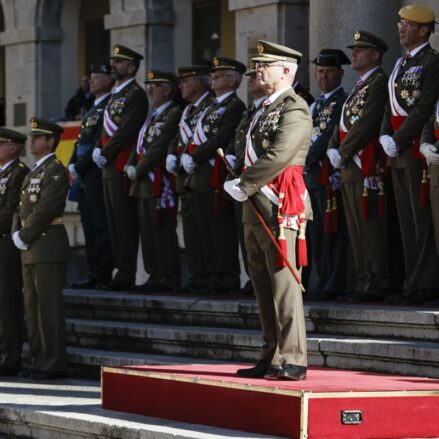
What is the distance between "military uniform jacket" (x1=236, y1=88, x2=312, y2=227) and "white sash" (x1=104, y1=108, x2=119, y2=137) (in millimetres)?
4672

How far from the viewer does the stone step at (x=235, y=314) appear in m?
10.5

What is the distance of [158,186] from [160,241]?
479 millimetres

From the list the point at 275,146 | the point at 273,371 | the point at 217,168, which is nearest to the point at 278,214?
the point at 275,146

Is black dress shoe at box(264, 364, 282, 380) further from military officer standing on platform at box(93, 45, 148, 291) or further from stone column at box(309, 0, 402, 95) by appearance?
military officer standing on platform at box(93, 45, 148, 291)

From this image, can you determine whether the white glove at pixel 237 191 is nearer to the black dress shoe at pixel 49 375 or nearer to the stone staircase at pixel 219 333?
the stone staircase at pixel 219 333

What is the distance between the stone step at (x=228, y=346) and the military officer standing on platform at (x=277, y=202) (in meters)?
1.12

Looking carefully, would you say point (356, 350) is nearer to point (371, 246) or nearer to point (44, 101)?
point (371, 246)

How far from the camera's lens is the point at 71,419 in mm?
9812

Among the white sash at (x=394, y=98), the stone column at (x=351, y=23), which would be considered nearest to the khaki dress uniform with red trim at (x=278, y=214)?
the white sash at (x=394, y=98)

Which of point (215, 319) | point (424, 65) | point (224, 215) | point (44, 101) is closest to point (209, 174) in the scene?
point (224, 215)

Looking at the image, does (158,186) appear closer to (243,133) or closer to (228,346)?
(228,346)

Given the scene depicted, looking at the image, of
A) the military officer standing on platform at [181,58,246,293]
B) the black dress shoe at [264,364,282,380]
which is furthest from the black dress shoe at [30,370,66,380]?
the black dress shoe at [264,364,282,380]

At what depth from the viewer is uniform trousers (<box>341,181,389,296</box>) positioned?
37.9 feet

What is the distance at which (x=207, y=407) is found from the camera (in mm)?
9148
